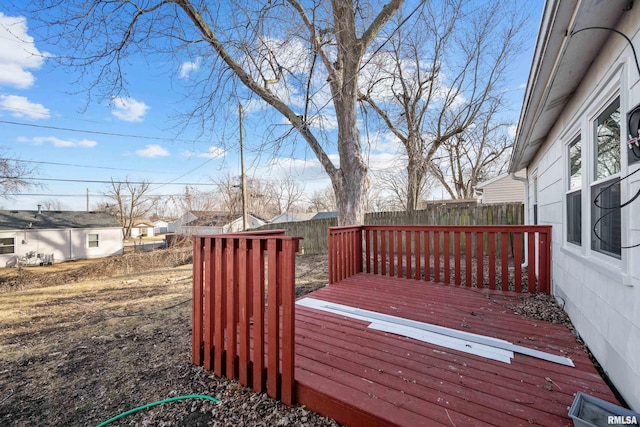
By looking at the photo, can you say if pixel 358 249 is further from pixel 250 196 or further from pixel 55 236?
pixel 250 196

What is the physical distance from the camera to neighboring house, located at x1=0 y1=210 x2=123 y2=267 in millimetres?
16391

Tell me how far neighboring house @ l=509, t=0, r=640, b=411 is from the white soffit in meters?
0.48

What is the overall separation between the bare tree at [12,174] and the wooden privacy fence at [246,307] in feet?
63.6

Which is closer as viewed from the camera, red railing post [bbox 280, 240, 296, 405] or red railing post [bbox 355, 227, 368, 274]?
red railing post [bbox 280, 240, 296, 405]

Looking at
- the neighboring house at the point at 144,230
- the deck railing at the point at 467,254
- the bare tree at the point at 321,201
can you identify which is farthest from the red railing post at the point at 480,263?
the neighboring house at the point at 144,230

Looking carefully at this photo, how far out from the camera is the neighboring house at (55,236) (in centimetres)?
1639

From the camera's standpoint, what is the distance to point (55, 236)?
18.1 m

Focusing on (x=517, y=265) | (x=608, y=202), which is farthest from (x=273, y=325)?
(x=517, y=265)

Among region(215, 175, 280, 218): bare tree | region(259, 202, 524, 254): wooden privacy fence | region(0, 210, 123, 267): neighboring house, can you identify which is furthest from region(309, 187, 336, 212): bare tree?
region(259, 202, 524, 254): wooden privacy fence

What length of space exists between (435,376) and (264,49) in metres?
5.73

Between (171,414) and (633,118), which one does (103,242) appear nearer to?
(171,414)

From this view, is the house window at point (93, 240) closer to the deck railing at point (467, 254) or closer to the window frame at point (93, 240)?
the window frame at point (93, 240)

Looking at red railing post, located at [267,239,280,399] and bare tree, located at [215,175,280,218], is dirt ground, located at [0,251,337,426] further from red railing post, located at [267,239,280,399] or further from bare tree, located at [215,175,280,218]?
bare tree, located at [215,175,280,218]

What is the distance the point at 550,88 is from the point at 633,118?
1063 mm
